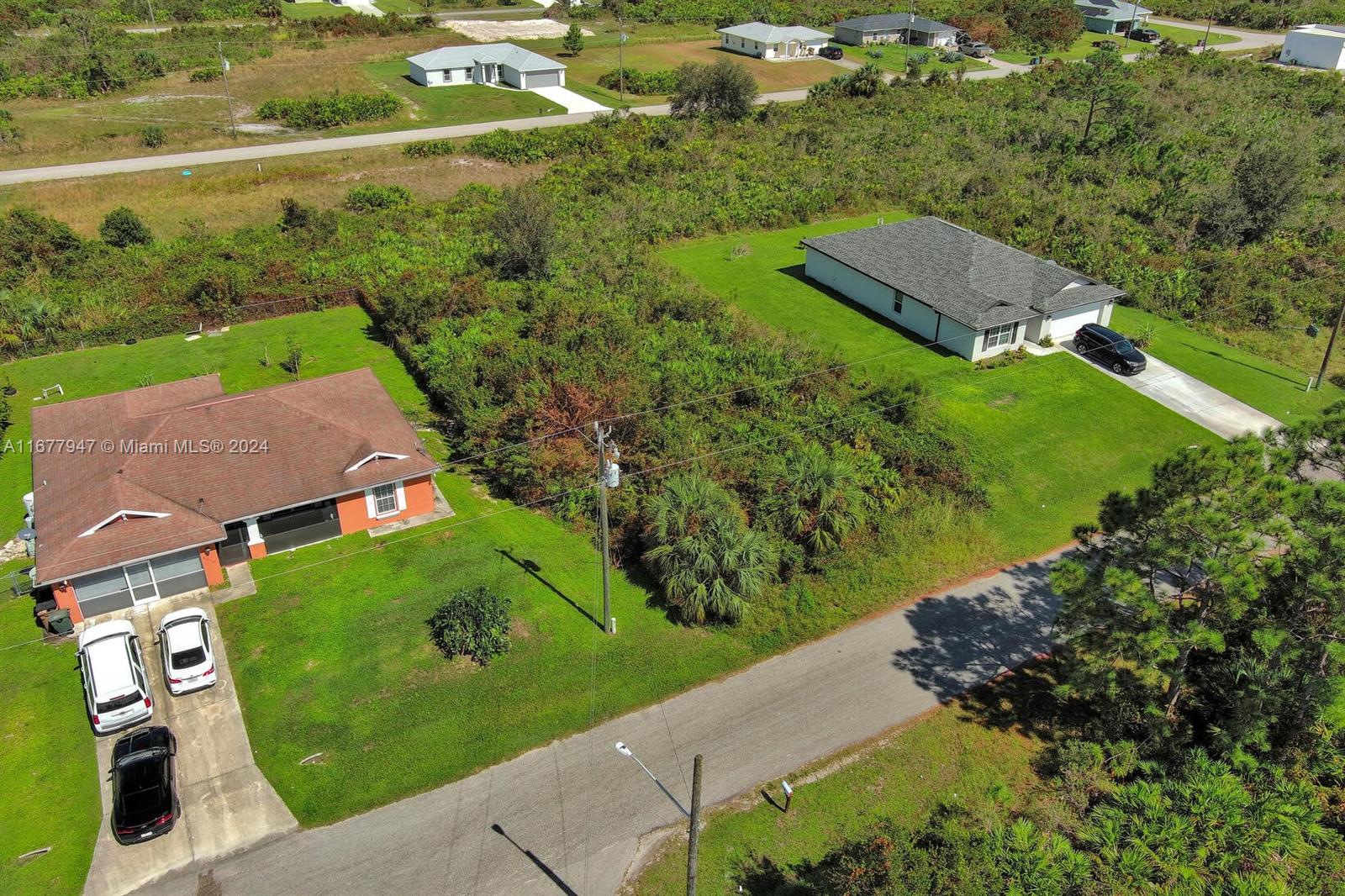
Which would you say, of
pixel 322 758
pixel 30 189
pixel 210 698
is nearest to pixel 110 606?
pixel 210 698

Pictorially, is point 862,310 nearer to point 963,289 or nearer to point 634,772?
point 963,289

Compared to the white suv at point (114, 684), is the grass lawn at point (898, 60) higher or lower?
higher

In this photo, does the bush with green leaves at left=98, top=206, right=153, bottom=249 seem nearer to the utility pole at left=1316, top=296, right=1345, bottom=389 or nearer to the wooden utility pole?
the wooden utility pole

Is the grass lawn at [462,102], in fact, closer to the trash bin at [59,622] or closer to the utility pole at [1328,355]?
the trash bin at [59,622]

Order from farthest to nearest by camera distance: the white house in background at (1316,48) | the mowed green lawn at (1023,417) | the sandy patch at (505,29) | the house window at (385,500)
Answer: the sandy patch at (505,29) → the white house in background at (1316,48) → the mowed green lawn at (1023,417) → the house window at (385,500)

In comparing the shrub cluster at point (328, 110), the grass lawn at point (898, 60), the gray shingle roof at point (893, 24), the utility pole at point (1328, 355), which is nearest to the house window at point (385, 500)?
the utility pole at point (1328, 355)

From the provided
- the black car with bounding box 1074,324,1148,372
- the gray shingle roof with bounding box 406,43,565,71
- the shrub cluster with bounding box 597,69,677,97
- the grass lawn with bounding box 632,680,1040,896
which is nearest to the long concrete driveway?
the grass lawn with bounding box 632,680,1040,896

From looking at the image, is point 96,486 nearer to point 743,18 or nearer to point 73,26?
point 73,26
